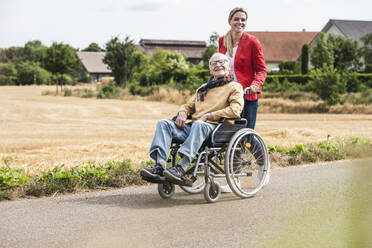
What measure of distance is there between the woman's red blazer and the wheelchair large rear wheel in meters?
0.49

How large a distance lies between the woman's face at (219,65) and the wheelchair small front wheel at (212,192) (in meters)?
1.02

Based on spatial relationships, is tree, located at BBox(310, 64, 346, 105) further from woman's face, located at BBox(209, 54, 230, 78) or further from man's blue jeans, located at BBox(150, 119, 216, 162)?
man's blue jeans, located at BBox(150, 119, 216, 162)

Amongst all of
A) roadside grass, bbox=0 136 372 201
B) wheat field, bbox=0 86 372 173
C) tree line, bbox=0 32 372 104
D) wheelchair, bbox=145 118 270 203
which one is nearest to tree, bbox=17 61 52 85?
tree line, bbox=0 32 372 104

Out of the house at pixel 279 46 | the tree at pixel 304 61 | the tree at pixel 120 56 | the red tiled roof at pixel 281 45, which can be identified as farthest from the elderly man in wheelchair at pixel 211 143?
the red tiled roof at pixel 281 45

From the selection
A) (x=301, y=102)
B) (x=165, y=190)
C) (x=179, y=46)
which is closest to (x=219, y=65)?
(x=165, y=190)

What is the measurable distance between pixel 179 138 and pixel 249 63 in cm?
110

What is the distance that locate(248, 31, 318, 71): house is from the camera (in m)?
64.4

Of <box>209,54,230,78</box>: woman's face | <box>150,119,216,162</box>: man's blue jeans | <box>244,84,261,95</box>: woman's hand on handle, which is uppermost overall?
<box>209,54,230,78</box>: woman's face

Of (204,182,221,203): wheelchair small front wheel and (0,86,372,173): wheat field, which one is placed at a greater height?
(204,182,221,203): wheelchair small front wheel

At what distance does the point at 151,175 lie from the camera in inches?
149

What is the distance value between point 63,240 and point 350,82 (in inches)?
879

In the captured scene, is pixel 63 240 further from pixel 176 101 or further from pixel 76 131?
pixel 176 101

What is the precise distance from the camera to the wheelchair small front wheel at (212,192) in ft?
12.9

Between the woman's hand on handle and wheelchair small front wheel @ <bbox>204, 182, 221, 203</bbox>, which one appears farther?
the woman's hand on handle
